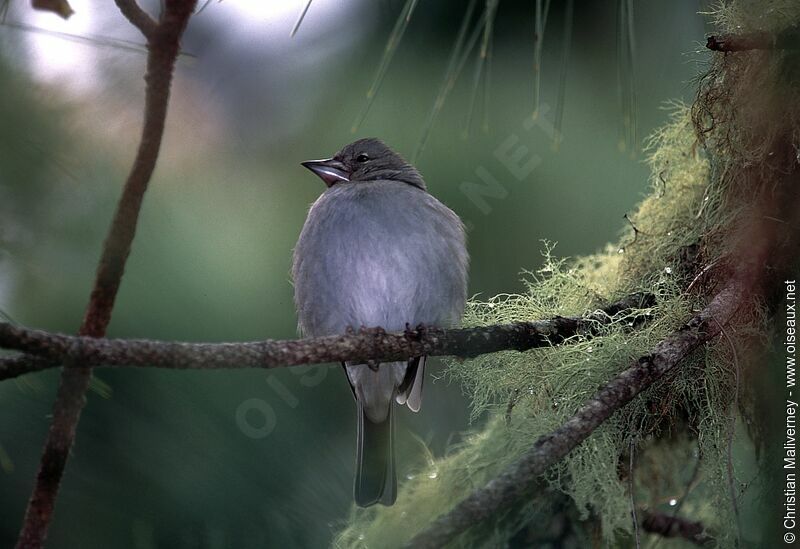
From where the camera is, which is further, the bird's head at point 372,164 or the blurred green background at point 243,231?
the bird's head at point 372,164

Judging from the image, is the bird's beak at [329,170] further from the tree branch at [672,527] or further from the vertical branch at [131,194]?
the vertical branch at [131,194]

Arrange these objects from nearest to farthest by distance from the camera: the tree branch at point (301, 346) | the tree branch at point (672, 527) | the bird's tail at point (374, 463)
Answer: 1. the tree branch at point (301, 346)
2. the tree branch at point (672, 527)
3. the bird's tail at point (374, 463)

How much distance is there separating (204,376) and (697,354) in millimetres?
1450

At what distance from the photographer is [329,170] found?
152 inches

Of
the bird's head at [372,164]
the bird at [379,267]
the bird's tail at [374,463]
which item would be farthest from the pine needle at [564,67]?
the bird's head at [372,164]

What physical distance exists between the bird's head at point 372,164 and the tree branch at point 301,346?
1489 mm

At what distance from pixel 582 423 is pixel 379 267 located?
165cm

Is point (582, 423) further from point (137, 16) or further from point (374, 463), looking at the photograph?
point (374, 463)

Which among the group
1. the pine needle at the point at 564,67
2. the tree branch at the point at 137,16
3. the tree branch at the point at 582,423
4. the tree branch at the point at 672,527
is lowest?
the tree branch at the point at 672,527

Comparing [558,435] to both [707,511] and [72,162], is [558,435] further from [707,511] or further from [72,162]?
[72,162]

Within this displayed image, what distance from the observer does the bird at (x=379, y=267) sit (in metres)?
3.58

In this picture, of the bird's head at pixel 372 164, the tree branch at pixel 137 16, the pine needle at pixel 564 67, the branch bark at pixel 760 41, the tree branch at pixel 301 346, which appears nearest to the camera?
the tree branch at pixel 137 16

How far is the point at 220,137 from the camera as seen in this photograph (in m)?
2.43

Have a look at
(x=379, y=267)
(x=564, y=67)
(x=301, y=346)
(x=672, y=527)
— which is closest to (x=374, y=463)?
(x=379, y=267)
